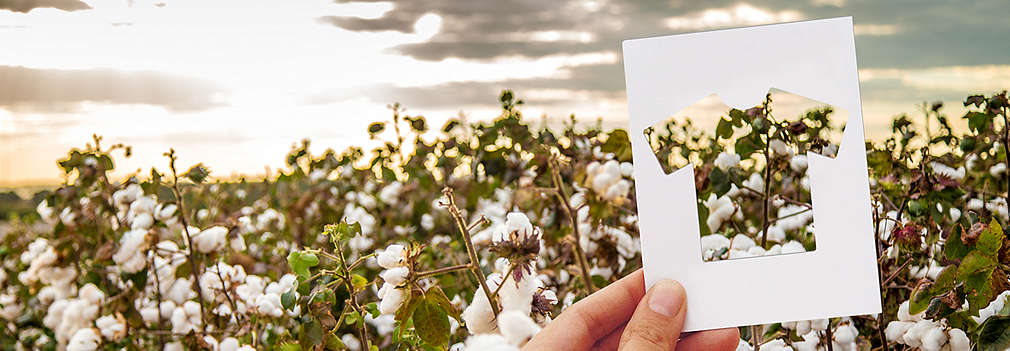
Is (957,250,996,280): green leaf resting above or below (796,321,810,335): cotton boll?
above

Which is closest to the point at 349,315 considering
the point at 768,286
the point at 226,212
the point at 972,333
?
the point at 768,286

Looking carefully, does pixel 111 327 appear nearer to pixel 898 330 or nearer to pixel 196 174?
pixel 196 174

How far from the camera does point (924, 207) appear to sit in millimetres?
1346

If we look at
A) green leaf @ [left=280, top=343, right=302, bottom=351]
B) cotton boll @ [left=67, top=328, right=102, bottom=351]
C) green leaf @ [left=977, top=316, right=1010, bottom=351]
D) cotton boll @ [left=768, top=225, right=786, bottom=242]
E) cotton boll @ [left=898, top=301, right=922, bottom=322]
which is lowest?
cotton boll @ [left=67, top=328, right=102, bottom=351]

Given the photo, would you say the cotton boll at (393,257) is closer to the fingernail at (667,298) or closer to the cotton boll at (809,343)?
the fingernail at (667,298)

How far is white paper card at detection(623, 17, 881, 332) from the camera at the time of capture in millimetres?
908

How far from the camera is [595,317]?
1024 millimetres

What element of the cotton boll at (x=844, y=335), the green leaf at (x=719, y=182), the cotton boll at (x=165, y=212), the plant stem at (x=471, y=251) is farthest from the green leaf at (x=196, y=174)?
the cotton boll at (x=844, y=335)

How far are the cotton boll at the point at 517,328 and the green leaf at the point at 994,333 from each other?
27.7 inches

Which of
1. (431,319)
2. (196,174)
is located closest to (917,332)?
(431,319)

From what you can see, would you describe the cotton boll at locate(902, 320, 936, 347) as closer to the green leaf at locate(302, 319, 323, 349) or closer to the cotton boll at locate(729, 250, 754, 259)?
the cotton boll at locate(729, 250, 754, 259)

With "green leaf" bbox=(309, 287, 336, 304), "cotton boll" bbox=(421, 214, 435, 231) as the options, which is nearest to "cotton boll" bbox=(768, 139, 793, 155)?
"green leaf" bbox=(309, 287, 336, 304)

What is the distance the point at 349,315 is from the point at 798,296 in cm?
57

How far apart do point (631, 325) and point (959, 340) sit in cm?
59
